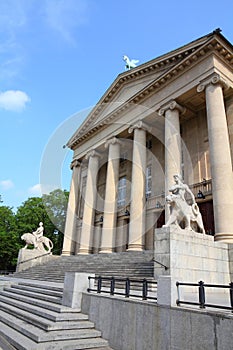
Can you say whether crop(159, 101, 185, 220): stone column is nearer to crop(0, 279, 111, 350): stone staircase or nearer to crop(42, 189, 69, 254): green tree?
crop(0, 279, 111, 350): stone staircase

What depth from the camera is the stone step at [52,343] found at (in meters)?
5.71

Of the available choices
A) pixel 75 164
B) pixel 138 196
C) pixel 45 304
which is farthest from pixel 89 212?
pixel 45 304

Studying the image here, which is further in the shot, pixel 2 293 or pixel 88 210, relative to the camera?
pixel 88 210

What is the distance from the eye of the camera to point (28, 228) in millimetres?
38375

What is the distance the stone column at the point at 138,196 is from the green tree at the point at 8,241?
23097 mm

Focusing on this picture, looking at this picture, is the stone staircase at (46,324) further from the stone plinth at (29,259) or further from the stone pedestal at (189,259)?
the stone plinth at (29,259)

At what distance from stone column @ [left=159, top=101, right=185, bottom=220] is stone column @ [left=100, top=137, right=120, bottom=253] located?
6.44m

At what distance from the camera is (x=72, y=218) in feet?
91.9

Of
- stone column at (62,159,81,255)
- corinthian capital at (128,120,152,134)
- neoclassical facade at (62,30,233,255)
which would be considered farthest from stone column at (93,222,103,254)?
corinthian capital at (128,120,152,134)

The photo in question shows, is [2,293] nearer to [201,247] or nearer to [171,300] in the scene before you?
[201,247]

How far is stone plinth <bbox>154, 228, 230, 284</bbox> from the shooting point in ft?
31.7

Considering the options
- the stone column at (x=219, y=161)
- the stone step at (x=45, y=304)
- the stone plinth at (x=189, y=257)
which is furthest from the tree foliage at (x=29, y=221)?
the stone plinth at (x=189, y=257)

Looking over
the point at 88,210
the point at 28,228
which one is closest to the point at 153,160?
the point at 88,210

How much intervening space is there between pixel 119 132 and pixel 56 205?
23.3 m
